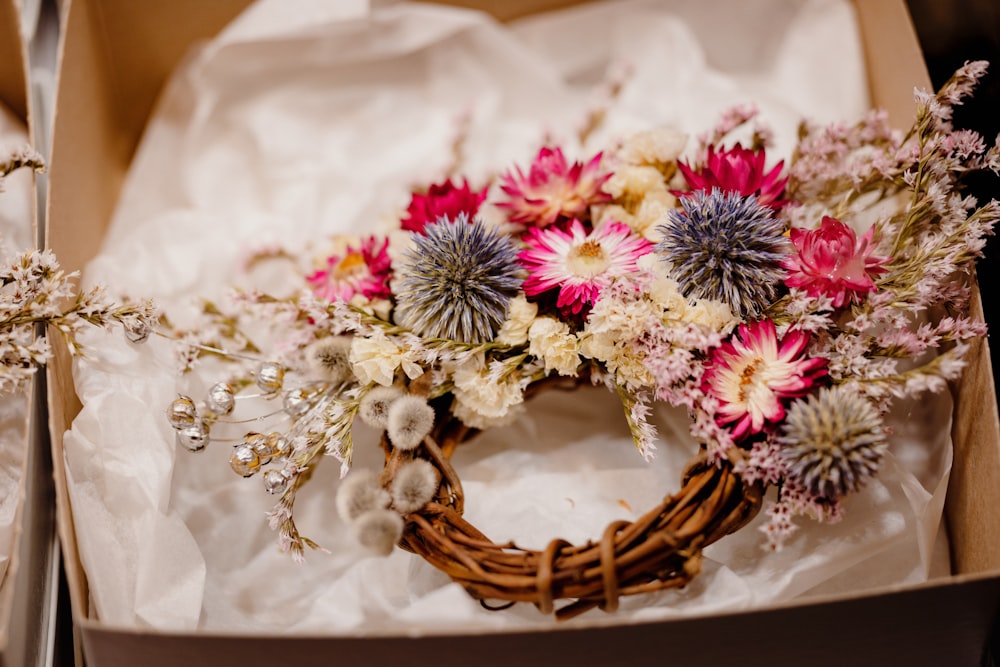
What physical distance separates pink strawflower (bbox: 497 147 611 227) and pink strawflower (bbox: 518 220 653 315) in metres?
0.05

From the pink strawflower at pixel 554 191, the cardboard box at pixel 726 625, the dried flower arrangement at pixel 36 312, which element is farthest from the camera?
the pink strawflower at pixel 554 191

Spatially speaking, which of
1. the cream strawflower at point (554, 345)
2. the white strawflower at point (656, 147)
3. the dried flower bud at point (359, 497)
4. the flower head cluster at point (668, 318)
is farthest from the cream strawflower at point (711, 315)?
the dried flower bud at point (359, 497)

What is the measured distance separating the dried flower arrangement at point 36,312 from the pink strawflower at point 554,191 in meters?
0.40

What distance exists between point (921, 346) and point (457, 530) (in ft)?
1.46

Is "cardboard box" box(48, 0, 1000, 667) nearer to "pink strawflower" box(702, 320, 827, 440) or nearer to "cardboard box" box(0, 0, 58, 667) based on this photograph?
"cardboard box" box(0, 0, 58, 667)

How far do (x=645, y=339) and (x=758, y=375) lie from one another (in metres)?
0.10

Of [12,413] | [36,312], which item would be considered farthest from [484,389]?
[12,413]

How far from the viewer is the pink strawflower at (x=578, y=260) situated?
739mm

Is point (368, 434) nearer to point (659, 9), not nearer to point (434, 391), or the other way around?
point (434, 391)

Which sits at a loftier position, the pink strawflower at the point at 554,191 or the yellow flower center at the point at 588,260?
the pink strawflower at the point at 554,191

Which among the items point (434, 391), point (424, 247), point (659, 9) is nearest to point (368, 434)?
point (434, 391)

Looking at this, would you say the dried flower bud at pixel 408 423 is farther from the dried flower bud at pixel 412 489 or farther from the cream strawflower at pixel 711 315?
the cream strawflower at pixel 711 315

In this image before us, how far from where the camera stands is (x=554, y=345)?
2.41ft

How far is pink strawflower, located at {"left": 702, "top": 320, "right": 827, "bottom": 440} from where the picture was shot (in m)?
0.67
